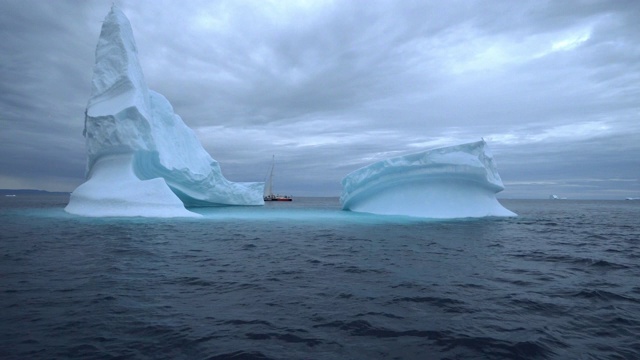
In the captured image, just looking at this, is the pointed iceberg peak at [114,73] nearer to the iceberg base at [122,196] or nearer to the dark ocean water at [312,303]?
the iceberg base at [122,196]

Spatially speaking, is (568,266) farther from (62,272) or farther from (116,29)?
(116,29)

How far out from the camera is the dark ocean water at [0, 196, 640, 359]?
3574 mm

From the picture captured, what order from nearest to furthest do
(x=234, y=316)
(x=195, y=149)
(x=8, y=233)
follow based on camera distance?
1. (x=234, y=316)
2. (x=8, y=233)
3. (x=195, y=149)

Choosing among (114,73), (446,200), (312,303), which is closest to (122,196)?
(114,73)

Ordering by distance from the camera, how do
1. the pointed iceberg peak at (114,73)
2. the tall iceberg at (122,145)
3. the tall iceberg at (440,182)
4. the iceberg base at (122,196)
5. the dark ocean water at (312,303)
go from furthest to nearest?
the tall iceberg at (440,182)
the pointed iceberg peak at (114,73)
the tall iceberg at (122,145)
the iceberg base at (122,196)
the dark ocean water at (312,303)

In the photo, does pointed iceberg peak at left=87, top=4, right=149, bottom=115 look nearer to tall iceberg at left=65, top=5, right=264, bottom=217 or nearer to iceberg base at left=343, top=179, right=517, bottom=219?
tall iceberg at left=65, top=5, right=264, bottom=217

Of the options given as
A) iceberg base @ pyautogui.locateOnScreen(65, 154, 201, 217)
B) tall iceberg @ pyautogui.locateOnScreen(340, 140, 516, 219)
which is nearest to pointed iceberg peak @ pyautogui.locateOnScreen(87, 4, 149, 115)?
iceberg base @ pyautogui.locateOnScreen(65, 154, 201, 217)

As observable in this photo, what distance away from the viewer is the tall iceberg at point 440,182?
68.5 feet

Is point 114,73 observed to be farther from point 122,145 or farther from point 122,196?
point 122,196

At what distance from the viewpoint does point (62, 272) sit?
6.50 m

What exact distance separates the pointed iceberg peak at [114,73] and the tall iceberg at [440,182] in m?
15.7

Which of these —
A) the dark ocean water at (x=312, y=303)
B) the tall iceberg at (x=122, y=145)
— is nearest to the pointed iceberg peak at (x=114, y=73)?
the tall iceberg at (x=122, y=145)

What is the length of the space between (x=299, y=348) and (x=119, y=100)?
21.2 metres

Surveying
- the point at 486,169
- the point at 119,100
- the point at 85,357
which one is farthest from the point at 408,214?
the point at 85,357
